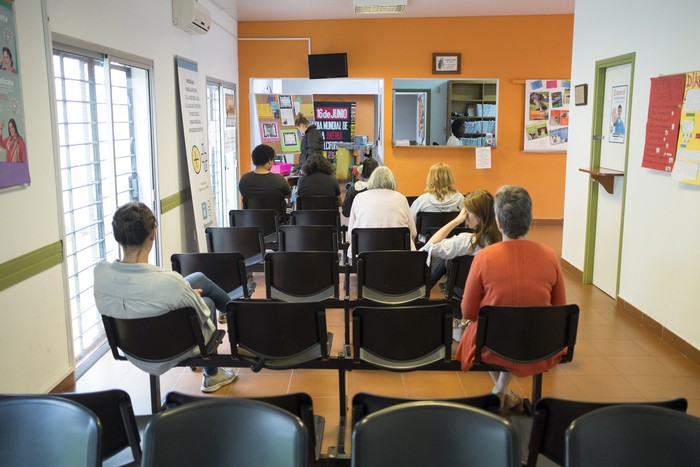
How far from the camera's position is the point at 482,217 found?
3.92m

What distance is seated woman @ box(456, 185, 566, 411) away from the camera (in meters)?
3.01

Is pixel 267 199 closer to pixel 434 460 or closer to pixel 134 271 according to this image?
pixel 134 271

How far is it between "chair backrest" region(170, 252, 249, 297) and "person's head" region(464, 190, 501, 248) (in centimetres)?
148

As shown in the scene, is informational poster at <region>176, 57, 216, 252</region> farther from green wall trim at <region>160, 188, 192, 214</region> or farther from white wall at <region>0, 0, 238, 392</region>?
white wall at <region>0, 0, 238, 392</region>

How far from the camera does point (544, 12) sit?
939 centimetres

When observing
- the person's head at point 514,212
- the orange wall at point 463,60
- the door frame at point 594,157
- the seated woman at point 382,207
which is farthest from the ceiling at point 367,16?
the person's head at point 514,212

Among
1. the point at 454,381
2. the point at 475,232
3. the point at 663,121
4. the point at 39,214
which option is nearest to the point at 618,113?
the point at 663,121

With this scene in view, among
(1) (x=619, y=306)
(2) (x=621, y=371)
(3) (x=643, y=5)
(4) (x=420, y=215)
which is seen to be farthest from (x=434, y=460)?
(3) (x=643, y=5)

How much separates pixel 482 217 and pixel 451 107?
8049 millimetres

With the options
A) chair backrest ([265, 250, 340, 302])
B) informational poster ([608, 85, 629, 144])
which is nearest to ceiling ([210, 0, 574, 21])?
informational poster ([608, 85, 629, 144])

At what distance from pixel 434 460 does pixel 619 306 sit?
174 inches

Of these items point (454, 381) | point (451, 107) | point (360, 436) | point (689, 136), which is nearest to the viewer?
point (360, 436)

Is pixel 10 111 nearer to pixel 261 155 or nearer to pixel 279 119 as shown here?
pixel 261 155

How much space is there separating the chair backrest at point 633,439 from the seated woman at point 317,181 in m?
5.16
